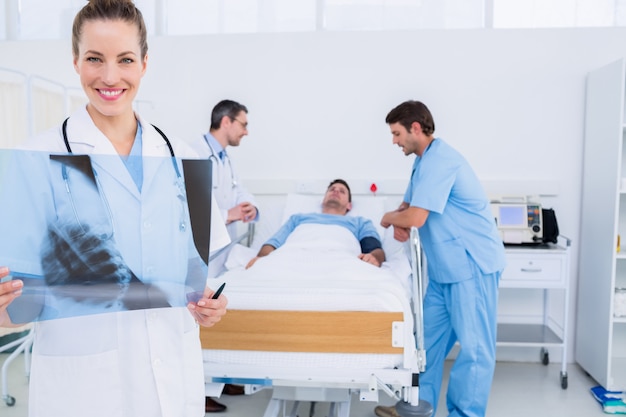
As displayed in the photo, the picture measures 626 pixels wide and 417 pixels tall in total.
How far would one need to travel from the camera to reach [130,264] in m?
0.93

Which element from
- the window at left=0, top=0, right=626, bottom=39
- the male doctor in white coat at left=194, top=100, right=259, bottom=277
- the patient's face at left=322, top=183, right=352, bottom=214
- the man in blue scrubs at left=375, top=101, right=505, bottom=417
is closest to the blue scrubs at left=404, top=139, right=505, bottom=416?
the man in blue scrubs at left=375, top=101, right=505, bottom=417

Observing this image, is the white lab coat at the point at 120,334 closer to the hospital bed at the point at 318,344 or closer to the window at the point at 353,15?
the hospital bed at the point at 318,344

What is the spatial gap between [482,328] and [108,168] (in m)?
1.99

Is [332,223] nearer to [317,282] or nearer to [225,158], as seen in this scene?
[225,158]

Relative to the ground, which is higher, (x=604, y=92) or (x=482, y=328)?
(x=604, y=92)

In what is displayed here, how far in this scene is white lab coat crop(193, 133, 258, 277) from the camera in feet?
9.58

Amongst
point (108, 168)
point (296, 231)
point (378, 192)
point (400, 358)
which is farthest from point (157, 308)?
point (378, 192)

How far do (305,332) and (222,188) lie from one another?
1.45 m

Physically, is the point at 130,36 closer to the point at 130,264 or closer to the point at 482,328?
the point at 130,264

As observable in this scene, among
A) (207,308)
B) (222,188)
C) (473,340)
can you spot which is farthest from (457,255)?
(207,308)

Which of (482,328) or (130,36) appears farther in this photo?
(482,328)

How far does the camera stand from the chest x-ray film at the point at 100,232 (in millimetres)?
864

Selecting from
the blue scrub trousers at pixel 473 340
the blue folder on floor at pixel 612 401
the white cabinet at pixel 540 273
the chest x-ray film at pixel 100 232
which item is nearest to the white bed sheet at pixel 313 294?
the blue scrub trousers at pixel 473 340

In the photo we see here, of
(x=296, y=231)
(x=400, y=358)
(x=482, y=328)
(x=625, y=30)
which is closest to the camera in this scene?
(x=400, y=358)
